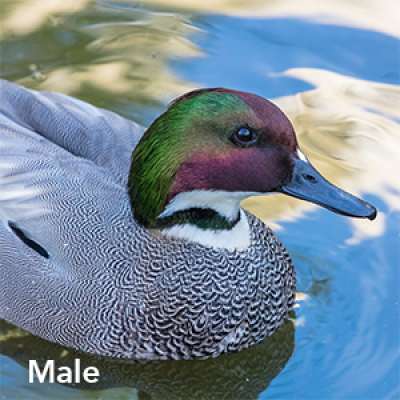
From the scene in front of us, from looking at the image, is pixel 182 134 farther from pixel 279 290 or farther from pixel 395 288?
pixel 395 288

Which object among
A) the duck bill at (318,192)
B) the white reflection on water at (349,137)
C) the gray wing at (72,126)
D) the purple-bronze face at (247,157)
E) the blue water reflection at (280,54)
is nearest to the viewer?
the purple-bronze face at (247,157)

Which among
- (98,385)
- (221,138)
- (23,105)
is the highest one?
(221,138)

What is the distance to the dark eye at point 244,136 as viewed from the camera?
12.9ft

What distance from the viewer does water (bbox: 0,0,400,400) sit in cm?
456

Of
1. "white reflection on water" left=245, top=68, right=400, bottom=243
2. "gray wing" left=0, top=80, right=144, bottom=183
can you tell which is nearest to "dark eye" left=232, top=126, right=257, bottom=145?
"gray wing" left=0, top=80, right=144, bottom=183

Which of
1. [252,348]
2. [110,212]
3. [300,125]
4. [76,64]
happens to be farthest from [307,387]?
[76,64]

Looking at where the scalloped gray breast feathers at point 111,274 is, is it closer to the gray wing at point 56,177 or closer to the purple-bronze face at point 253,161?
the gray wing at point 56,177

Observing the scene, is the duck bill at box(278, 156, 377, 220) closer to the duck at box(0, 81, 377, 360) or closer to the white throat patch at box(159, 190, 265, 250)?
the duck at box(0, 81, 377, 360)

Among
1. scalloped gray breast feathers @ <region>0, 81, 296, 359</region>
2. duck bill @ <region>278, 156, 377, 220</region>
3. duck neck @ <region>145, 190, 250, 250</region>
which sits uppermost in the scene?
duck bill @ <region>278, 156, 377, 220</region>

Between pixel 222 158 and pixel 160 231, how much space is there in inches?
25.9

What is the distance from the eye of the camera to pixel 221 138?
3949 mm

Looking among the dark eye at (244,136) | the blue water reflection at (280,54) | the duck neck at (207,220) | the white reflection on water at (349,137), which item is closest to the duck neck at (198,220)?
the duck neck at (207,220)

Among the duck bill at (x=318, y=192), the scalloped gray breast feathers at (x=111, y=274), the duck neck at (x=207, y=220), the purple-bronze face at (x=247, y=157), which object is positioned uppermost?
the purple-bronze face at (x=247, y=157)

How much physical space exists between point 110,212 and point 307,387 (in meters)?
1.56
